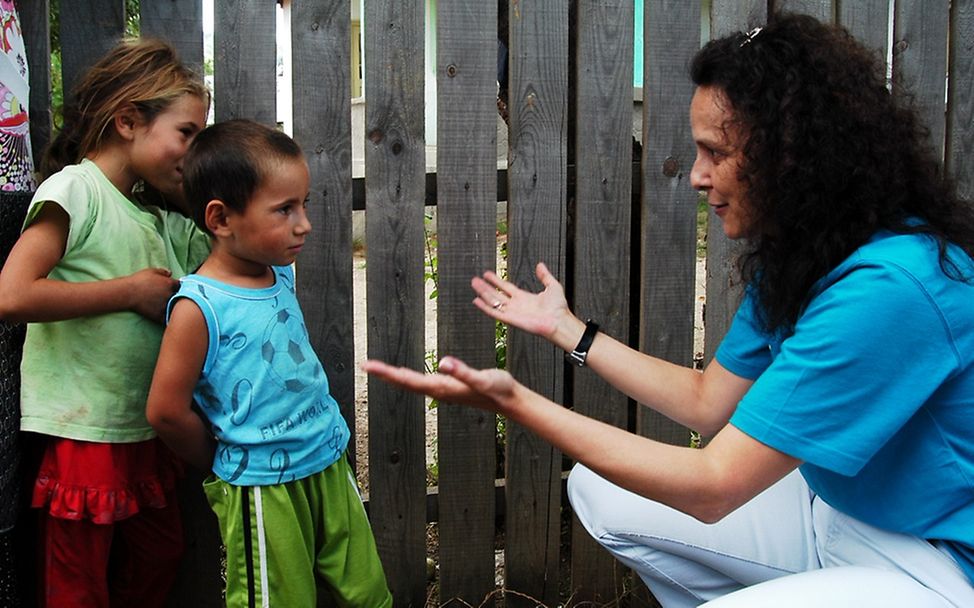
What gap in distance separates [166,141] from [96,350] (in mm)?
527

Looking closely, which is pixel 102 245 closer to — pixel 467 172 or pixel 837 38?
pixel 467 172

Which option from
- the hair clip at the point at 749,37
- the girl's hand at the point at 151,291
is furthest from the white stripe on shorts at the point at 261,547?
the hair clip at the point at 749,37

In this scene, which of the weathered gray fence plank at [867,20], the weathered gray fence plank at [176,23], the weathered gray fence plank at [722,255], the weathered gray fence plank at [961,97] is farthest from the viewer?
the weathered gray fence plank at [961,97]

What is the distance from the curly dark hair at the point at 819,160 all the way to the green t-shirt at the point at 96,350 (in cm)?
141

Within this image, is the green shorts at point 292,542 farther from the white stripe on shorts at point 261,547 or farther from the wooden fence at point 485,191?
the wooden fence at point 485,191

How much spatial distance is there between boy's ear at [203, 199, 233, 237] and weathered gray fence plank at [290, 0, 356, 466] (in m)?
0.46

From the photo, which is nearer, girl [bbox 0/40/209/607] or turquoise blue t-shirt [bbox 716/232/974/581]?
turquoise blue t-shirt [bbox 716/232/974/581]

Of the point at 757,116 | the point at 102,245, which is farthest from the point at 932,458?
the point at 102,245

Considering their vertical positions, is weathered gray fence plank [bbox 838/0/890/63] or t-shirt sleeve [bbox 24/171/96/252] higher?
weathered gray fence plank [bbox 838/0/890/63]

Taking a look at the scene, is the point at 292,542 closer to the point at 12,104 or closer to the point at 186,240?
the point at 186,240

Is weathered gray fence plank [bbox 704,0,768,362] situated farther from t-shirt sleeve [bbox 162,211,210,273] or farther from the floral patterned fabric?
the floral patterned fabric

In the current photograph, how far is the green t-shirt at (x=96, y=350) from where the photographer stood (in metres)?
2.33

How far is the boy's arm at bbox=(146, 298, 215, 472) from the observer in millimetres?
2195

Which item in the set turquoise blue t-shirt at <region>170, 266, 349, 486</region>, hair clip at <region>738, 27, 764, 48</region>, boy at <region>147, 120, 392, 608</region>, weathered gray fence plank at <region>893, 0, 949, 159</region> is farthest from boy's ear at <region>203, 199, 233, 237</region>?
weathered gray fence plank at <region>893, 0, 949, 159</region>
